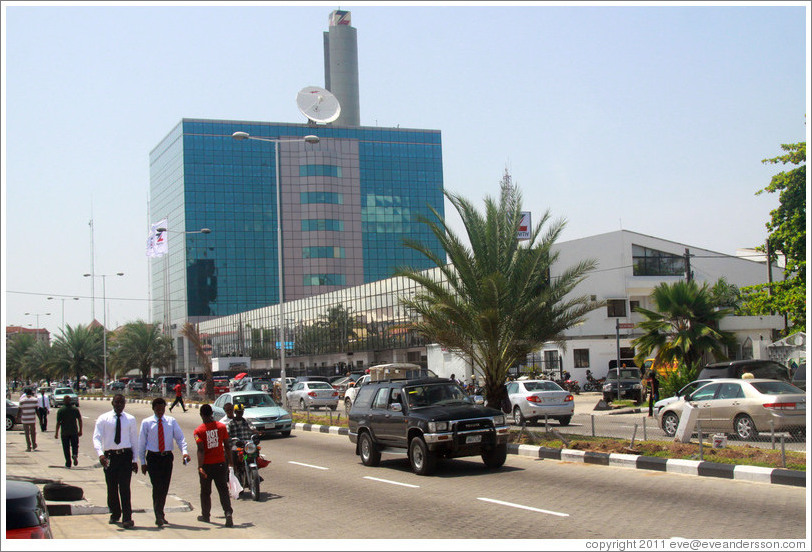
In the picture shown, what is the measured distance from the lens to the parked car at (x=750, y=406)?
17.8 meters

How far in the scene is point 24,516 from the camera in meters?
6.99

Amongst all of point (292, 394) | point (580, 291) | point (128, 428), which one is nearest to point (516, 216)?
point (128, 428)

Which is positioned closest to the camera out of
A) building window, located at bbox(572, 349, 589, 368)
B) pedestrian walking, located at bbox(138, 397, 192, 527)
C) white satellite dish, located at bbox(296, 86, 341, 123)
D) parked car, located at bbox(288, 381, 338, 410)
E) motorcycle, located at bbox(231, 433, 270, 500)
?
pedestrian walking, located at bbox(138, 397, 192, 527)

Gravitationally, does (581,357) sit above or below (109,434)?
below

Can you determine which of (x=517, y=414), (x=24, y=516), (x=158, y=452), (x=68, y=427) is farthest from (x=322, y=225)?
(x=24, y=516)

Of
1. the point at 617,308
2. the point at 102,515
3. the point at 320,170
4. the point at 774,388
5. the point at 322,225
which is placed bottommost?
the point at 102,515

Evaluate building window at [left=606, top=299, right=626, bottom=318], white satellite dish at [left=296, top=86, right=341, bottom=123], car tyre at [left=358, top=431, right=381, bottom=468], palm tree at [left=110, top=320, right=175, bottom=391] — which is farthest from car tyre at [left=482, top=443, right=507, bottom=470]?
palm tree at [left=110, top=320, right=175, bottom=391]

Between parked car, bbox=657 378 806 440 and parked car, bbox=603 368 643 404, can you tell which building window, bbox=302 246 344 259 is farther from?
parked car, bbox=657 378 806 440

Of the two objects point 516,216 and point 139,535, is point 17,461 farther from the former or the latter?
point 516,216

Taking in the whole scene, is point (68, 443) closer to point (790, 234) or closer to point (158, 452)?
point (158, 452)

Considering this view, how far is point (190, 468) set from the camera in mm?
19500

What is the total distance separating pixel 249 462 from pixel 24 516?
695cm

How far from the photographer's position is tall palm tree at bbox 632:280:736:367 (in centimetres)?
3167

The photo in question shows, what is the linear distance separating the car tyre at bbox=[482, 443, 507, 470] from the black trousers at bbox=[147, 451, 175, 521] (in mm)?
6734
